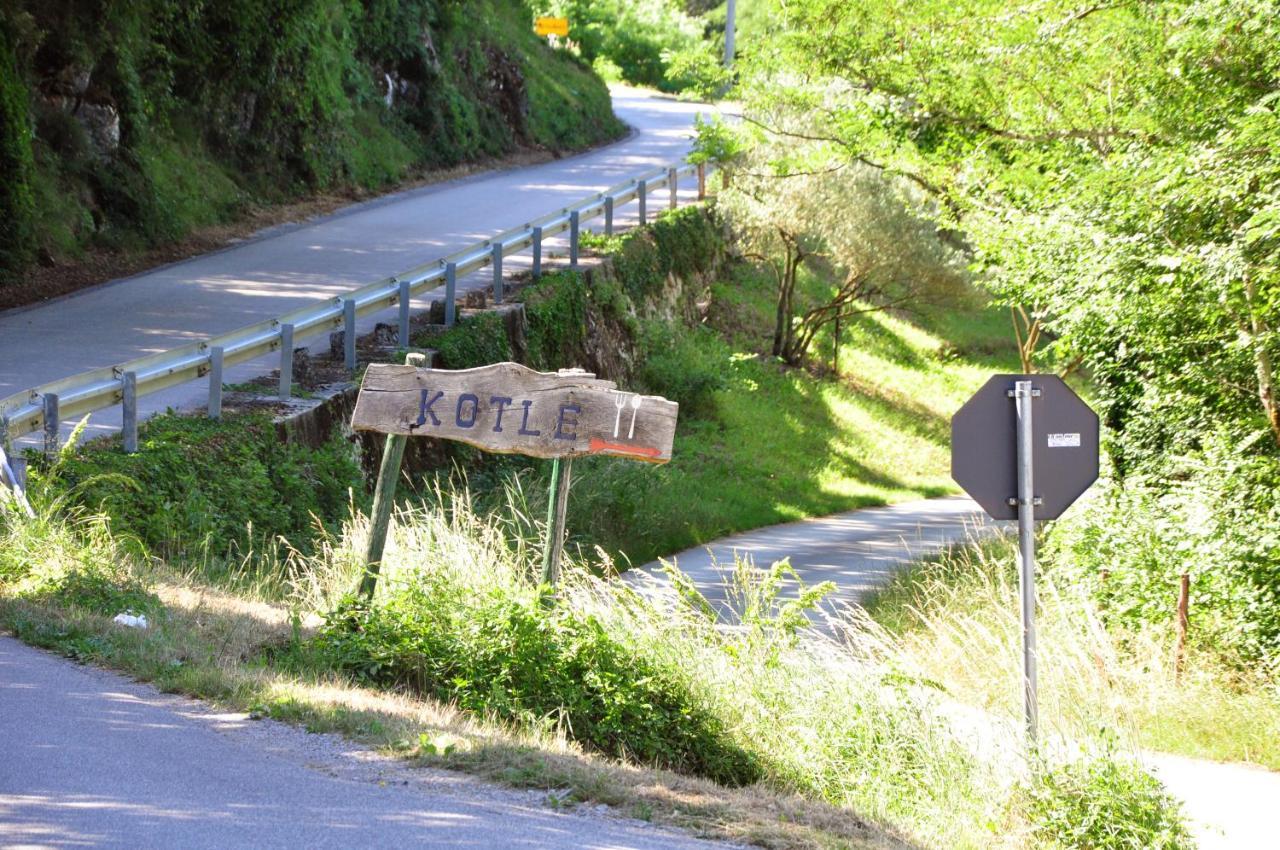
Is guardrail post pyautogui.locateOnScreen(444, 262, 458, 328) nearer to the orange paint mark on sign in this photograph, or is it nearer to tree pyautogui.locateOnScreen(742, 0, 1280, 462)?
tree pyautogui.locateOnScreen(742, 0, 1280, 462)

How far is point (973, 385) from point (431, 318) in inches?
705

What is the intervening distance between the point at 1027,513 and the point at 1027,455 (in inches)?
10.9

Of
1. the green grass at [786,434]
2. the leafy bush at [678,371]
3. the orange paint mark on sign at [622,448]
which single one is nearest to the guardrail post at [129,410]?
the orange paint mark on sign at [622,448]


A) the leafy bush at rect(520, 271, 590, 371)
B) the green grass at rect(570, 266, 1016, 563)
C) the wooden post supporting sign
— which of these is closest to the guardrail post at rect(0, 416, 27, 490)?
the wooden post supporting sign

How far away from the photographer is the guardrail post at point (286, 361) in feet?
41.3

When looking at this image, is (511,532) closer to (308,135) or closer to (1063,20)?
(1063,20)

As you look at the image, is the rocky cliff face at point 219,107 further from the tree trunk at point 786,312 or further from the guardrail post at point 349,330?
the tree trunk at point 786,312

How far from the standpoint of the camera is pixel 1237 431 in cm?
1049

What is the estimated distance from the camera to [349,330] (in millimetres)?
14164

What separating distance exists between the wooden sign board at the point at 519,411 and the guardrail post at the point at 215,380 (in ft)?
14.0

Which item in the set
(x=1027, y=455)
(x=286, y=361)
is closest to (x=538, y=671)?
(x=1027, y=455)

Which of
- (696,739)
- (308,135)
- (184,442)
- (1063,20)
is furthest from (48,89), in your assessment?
(696,739)

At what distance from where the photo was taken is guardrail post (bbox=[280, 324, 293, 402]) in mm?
12594

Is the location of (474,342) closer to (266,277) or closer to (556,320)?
(556,320)
